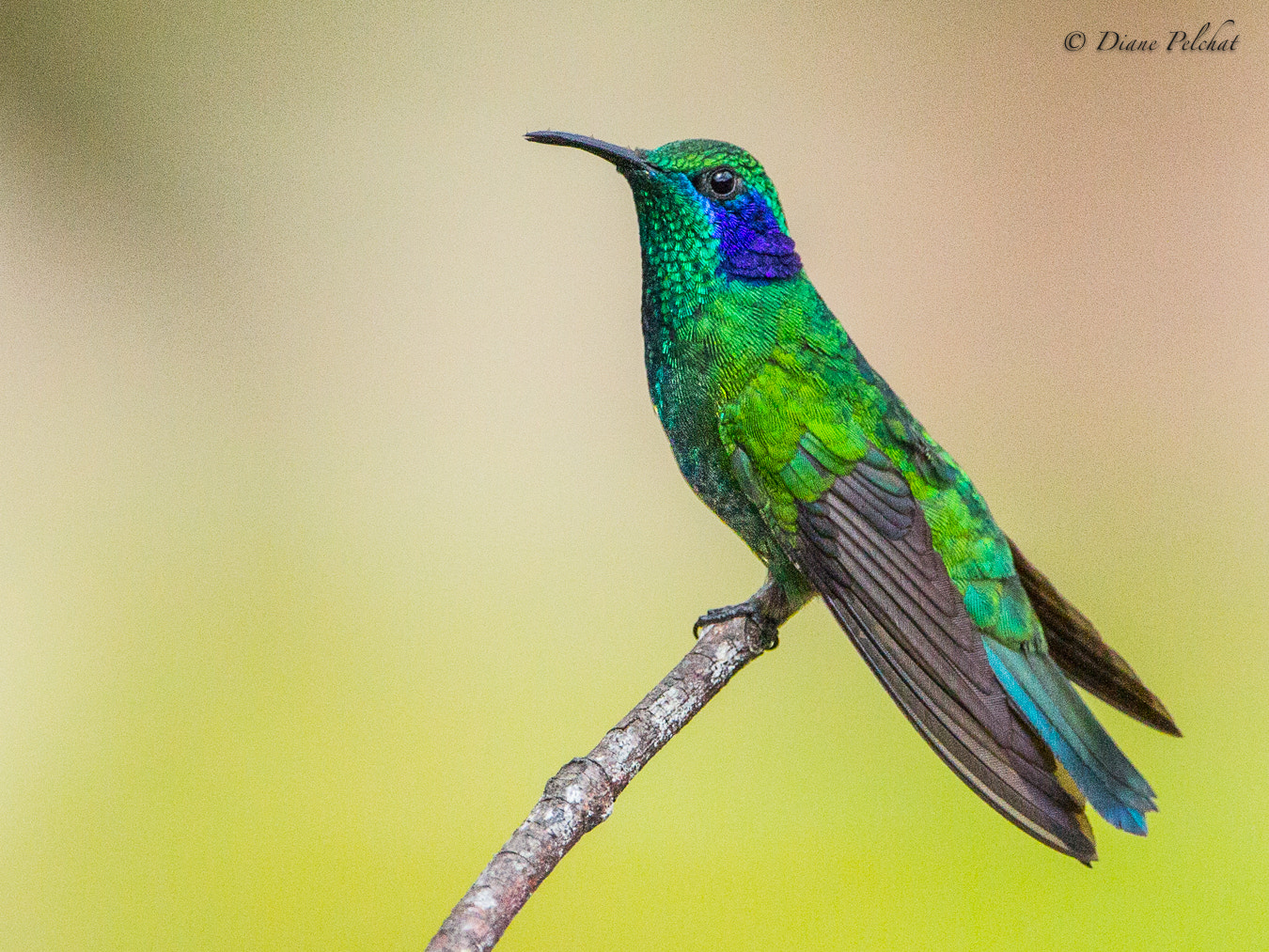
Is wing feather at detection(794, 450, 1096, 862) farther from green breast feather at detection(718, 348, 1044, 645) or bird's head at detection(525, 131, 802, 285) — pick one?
bird's head at detection(525, 131, 802, 285)

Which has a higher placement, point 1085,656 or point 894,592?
point 894,592

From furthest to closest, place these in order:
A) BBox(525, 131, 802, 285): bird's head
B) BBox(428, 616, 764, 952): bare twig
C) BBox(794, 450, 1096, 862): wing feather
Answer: BBox(525, 131, 802, 285): bird's head, BBox(794, 450, 1096, 862): wing feather, BBox(428, 616, 764, 952): bare twig

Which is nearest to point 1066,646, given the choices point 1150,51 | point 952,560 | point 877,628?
point 952,560

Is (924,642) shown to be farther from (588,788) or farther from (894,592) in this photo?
(588,788)

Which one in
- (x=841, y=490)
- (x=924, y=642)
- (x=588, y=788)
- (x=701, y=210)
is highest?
(x=701, y=210)

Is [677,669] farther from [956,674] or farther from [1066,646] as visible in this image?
[1066,646]

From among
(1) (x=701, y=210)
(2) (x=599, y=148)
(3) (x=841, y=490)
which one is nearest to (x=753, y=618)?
(3) (x=841, y=490)

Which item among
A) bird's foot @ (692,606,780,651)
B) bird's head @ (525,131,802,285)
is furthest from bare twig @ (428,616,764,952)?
bird's head @ (525,131,802,285)
